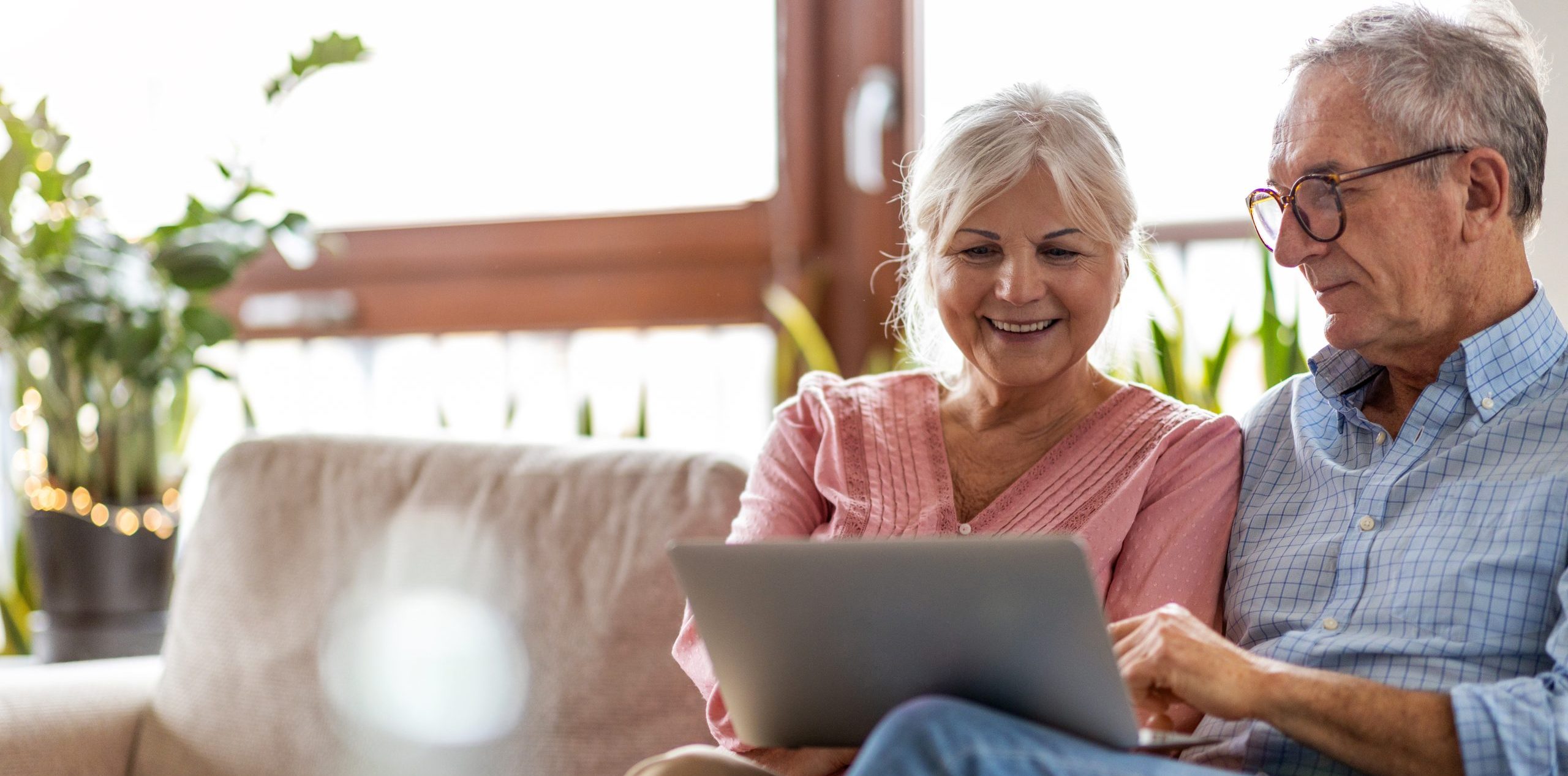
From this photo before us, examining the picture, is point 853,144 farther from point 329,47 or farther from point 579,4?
point 329,47

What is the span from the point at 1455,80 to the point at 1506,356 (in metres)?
0.27

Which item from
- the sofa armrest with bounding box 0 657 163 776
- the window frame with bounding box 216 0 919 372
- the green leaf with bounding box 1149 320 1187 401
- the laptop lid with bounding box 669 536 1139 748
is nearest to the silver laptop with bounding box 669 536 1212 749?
the laptop lid with bounding box 669 536 1139 748

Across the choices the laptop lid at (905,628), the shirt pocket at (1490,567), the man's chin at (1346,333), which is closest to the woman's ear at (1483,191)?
the man's chin at (1346,333)

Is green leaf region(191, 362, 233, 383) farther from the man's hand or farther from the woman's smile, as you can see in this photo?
the man's hand

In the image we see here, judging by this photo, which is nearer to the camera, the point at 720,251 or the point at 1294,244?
the point at 1294,244

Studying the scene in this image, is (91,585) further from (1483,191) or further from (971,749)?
(1483,191)

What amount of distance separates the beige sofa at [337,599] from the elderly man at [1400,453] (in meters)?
0.68

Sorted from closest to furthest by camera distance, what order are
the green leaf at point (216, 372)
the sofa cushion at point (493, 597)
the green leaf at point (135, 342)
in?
the sofa cushion at point (493, 597), the green leaf at point (135, 342), the green leaf at point (216, 372)

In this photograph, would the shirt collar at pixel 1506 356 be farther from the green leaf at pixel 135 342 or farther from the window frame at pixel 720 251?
the green leaf at pixel 135 342

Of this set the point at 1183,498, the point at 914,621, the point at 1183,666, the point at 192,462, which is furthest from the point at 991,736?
the point at 192,462

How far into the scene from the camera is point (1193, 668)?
3.81ft

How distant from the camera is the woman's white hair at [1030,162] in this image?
1.47m

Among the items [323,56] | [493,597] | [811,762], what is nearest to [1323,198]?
[811,762]

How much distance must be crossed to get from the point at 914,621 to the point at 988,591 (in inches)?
2.9
